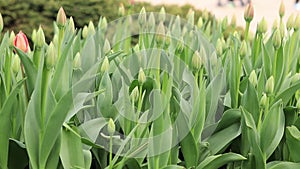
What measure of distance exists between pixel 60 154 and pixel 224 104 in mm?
433

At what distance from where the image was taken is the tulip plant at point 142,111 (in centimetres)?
119

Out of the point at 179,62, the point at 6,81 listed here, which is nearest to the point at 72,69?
the point at 6,81

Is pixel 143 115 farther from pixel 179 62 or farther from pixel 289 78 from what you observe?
pixel 289 78

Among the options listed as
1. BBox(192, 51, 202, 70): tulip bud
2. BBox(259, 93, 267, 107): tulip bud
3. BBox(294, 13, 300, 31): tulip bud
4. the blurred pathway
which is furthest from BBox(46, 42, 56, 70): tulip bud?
the blurred pathway

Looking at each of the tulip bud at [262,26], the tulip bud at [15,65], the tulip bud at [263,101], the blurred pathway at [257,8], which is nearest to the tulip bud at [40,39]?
the tulip bud at [15,65]

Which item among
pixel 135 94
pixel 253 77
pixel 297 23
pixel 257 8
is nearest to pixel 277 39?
pixel 253 77

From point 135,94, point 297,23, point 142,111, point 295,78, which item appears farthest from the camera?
point 297,23

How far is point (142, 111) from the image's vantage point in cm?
138

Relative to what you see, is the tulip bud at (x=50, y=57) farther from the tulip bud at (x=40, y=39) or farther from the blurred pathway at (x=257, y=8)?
the blurred pathway at (x=257, y=8)

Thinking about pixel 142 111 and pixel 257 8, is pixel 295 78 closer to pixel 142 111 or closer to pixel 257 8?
pixel 142 111

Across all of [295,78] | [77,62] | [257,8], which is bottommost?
[257,8]

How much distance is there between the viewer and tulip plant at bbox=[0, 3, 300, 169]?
3.92 feet

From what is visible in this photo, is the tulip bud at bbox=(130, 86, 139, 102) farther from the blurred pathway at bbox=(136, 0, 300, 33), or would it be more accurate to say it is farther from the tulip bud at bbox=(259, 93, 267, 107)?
the blurred pathway at bbox=(136, 0, 300, 33)

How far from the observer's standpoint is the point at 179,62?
152cm
